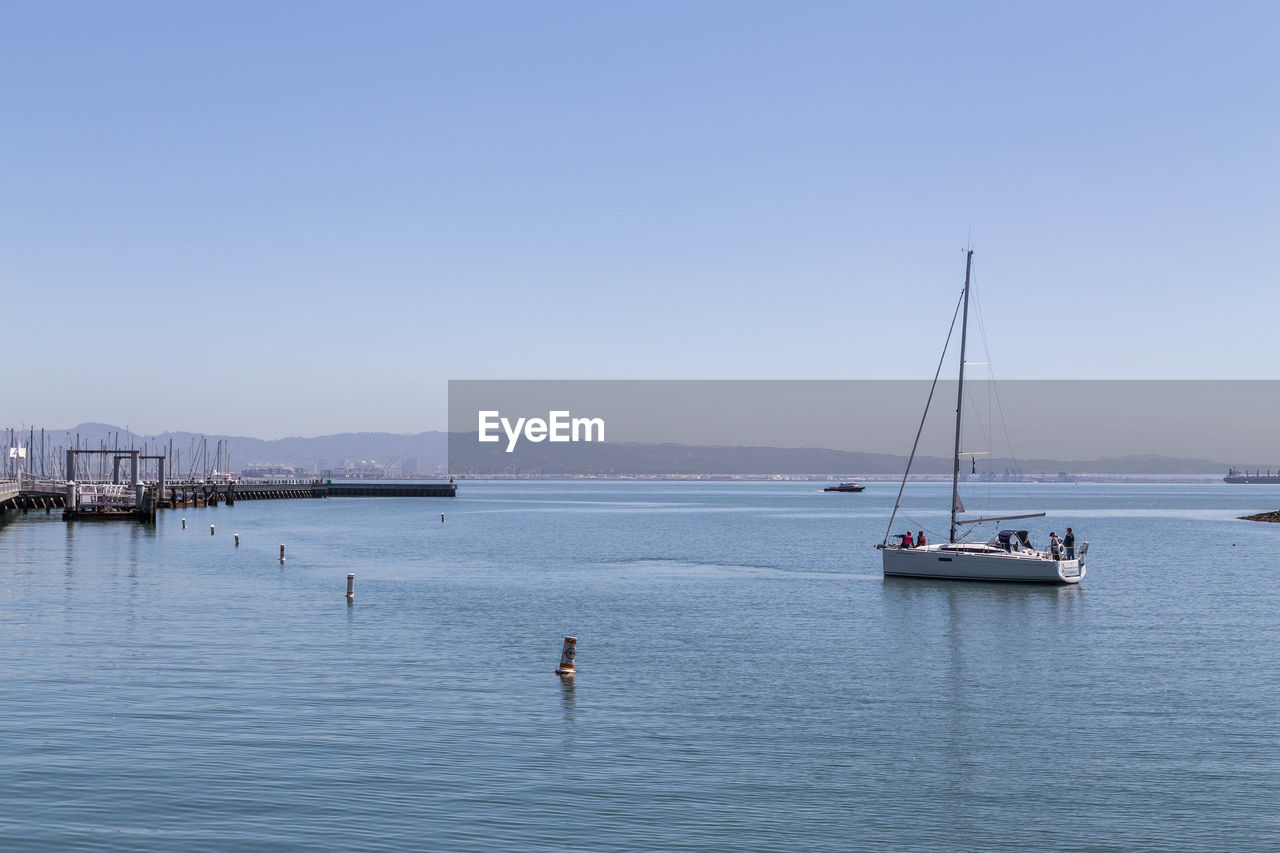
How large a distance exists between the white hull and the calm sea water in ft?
5.92

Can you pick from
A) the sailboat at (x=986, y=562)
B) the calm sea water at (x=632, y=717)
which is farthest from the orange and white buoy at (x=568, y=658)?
the sailboat at (x=986, y=562)

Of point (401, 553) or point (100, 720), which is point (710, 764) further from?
point (401, 553)

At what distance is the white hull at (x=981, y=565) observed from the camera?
219ft

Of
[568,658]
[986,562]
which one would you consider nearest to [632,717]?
[568,658]

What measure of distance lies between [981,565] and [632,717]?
42819 mm

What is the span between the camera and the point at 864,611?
183 feet

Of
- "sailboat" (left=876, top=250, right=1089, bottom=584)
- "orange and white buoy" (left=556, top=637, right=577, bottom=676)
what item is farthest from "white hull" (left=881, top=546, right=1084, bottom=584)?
"orange and white buoy" (left=556, top=637, right=577, bottom=676)

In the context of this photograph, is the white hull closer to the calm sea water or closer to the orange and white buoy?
the calm sea water

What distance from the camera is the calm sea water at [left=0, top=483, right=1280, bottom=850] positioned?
20.7m

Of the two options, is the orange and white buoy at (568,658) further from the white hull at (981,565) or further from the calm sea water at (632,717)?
the white hull at (981,565)

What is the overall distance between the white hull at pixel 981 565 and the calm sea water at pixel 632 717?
5.92 ft

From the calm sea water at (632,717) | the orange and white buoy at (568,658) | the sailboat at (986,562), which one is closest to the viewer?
the calm sea water at (632,717)

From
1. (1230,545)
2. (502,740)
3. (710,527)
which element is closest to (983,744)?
(502,740)

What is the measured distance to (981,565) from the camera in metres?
67.3
